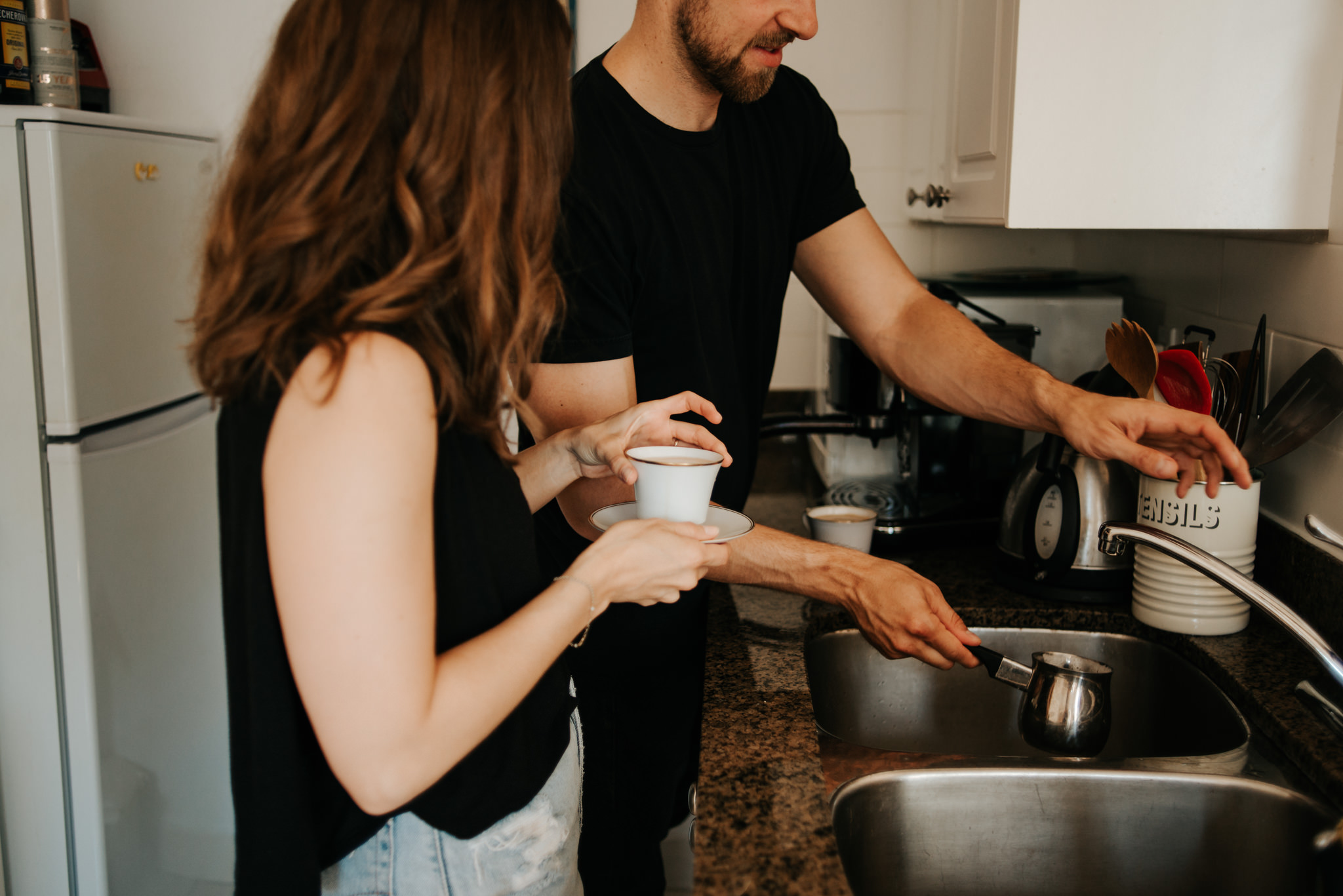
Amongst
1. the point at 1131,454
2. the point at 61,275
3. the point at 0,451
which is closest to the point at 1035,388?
the point at 1131,454

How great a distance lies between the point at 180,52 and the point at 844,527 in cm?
213

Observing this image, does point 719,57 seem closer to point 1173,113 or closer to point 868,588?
point 1173,113

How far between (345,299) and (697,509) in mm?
360

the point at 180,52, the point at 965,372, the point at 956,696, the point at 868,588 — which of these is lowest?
the point at 956,696

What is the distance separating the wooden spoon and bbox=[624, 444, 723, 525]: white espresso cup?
67cm

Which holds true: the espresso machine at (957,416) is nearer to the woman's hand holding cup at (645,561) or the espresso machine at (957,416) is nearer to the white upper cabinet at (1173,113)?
the white upper cabinet at (1173,113)

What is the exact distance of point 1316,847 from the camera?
2.44 feet

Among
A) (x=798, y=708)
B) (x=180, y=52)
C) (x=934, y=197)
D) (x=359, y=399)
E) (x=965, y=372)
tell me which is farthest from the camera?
(x=180, y=52)

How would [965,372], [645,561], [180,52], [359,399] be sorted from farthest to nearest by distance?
[180,52]
[965,372]
[645,561]
[359,399]

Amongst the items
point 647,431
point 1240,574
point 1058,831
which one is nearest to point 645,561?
point 647,431

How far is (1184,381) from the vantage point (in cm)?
126

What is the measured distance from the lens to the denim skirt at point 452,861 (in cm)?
82

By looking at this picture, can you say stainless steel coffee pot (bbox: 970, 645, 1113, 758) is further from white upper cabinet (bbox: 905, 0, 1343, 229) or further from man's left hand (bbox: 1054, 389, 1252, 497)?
white upper cabinet (bbox: 905, 0, 1343, 229)

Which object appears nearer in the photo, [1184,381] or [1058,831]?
[1058,831]
